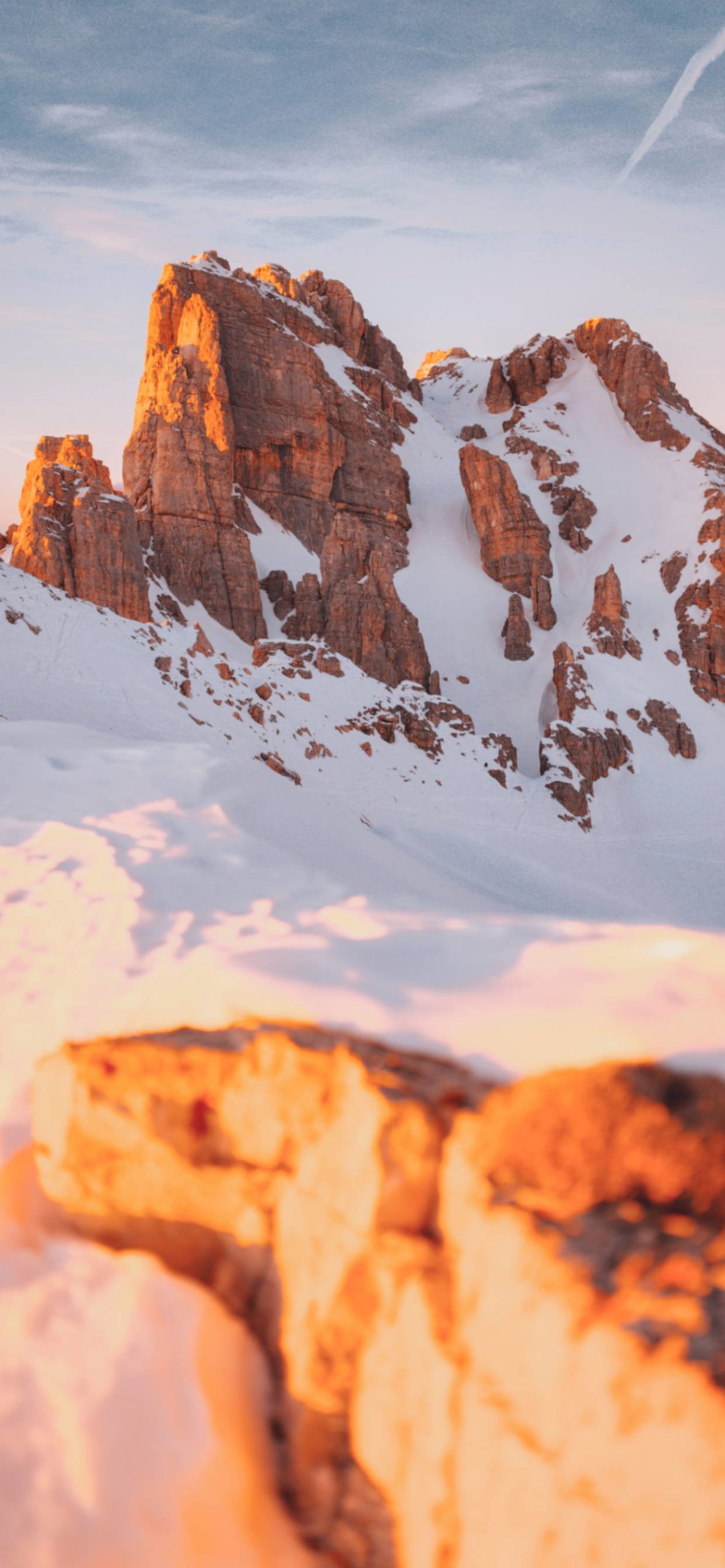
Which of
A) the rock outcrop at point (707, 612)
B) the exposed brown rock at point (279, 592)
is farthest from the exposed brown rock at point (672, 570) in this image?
the exposed brown rock at point (279, 592)

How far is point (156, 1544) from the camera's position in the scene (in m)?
2.26

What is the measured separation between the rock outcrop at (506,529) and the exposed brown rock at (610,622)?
142 inches

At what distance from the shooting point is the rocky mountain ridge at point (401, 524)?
101ft

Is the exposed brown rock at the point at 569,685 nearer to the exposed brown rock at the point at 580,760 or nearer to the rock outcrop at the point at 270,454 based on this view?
the exposed brown rock at the point at 580,760

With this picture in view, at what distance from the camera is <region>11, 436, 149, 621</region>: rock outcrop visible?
25.5 meters

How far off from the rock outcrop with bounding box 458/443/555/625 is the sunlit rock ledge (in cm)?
3903

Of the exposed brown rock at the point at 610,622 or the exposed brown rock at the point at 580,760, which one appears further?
the exposed brown rock at the point at 610,622

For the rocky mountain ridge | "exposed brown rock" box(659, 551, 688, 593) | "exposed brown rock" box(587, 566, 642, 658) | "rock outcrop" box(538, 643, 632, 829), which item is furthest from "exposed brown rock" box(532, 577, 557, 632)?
"exposed brown rock" box(659, 551, 688, 593)

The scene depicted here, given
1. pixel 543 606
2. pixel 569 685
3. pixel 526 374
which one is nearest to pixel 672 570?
pixel 543 606

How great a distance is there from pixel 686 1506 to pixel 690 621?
40130mm

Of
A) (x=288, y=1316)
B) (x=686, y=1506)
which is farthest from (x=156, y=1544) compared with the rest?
(x=686, y=1506)

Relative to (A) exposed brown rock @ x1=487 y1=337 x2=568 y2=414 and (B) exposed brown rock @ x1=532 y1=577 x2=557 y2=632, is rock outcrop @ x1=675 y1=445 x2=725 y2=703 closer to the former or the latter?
(B) exposed brown rock @ x1=532 y1=577 x2=557 y2=632

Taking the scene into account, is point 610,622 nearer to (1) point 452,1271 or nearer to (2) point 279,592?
(2) point 279,592

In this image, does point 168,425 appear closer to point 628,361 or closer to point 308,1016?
point 628,361
